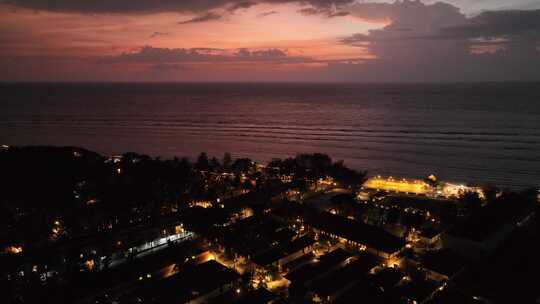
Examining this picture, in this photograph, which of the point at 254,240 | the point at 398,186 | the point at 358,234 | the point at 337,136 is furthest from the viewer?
the point at 337,136

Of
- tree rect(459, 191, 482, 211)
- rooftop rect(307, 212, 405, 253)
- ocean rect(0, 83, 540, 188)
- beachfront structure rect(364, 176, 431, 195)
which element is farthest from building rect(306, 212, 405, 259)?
ocean rect(0, 83, 540, 188)

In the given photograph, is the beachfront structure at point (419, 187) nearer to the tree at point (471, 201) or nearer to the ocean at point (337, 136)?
the tree at point (471, 201)

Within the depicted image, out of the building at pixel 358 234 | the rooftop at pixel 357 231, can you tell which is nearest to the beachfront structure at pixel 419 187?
the rooftop at pixel 357 231

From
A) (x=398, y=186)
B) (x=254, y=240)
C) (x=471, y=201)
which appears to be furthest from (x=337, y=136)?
(x=254, y=240)

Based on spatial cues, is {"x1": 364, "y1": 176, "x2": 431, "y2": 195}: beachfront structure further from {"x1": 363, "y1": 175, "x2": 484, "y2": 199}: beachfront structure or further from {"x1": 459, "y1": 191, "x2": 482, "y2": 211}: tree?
{"x1": 459, "y1": 191, "x2": 482, "y2": 211}: tree

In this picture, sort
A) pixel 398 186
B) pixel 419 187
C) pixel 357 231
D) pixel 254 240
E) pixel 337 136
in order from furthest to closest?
1. pixel 337 136
2. pixel 398 186
3. pixel 419 187
4. pixel 357 231
5. pixel 254 240

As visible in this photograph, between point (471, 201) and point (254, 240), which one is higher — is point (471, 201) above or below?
above

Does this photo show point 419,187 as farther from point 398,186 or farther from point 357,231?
point 357,231

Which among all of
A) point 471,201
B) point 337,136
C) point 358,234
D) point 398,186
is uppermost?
point 471,201

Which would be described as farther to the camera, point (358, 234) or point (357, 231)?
point (357, 231)
